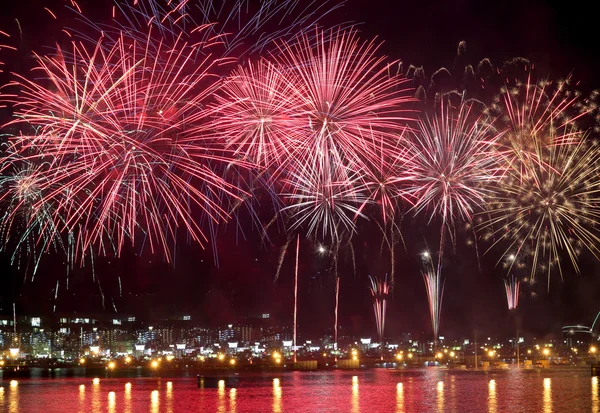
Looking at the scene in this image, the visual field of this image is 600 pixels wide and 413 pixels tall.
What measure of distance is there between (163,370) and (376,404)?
52914 millimetres

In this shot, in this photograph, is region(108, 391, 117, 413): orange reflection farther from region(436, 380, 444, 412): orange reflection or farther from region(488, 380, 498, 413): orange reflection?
region(488, 380, 498, 413): orange reflection

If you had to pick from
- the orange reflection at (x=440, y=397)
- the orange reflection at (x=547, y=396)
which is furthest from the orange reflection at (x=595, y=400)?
the orange reflection at (x=440, y=397)

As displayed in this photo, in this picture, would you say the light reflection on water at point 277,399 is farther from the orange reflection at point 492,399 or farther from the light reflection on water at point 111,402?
the orange reflection at point 492,399

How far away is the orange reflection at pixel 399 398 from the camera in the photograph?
29438mm

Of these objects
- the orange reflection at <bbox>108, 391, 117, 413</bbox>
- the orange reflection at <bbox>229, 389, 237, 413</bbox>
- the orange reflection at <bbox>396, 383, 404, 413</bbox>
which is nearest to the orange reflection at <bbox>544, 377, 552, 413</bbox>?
the orange reflection at <bbox>396, 383, 404, 413</bbox>

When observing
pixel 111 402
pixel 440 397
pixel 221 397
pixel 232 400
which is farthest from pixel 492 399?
pixel 111 402

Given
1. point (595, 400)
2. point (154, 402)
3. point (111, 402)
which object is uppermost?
point (595, 400)

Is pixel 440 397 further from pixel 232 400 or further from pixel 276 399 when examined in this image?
pixel 232 400

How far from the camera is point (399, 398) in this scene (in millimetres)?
34750

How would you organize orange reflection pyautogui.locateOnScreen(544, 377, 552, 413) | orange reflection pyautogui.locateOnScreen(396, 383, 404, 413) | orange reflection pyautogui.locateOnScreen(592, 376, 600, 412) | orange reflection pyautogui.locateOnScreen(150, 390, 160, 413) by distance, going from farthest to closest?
orange reflection pyautogui.locateOnScreen(150, 390, 160, 413)
orange reflection pyautogui.locateOnScreen(396, 383, 404, 413)
orange reflection pyautogui.locateOnScreen(544, 377, 552, 413)
orange reflection pyautogui.locateOnScreen(592, 376, 600, 412)

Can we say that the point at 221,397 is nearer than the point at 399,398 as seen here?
No

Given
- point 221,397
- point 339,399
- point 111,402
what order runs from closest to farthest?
point 339,399 → point 111,402 → point 221,397

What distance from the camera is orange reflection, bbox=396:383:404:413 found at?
2944 cm

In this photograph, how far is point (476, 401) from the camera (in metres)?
32.3
